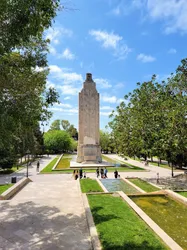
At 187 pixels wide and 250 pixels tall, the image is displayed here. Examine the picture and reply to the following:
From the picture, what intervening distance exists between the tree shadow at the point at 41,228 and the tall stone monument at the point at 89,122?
23.4 meters

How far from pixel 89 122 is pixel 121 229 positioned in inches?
1090

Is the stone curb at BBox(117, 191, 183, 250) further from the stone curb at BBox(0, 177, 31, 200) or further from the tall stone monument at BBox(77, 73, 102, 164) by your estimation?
the tall stone monument at BBox(77, 73, 102, 164)

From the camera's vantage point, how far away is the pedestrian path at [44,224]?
20.0ft

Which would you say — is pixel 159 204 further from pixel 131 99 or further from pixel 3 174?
pixel 3 174

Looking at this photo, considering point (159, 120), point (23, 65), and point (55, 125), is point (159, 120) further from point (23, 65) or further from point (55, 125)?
point (55, 125)

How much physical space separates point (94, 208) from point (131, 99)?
1454 centimetres

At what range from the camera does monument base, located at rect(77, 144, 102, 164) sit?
32.6m

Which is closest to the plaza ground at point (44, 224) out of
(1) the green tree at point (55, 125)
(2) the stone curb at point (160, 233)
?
(2) the stone curb at point (160, 233)

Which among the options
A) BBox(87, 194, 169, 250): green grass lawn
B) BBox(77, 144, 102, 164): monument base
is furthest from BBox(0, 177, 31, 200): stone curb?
BBox(77, 144, 102, 164): monument base

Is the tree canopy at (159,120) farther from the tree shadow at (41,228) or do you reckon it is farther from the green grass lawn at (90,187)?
the tree shadow at (41,228)

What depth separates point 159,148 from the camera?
16953 mm

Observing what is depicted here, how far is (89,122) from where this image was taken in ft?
112

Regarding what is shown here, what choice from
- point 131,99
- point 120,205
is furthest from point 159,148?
point 120,205

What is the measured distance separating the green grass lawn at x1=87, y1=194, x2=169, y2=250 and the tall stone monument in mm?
23239
